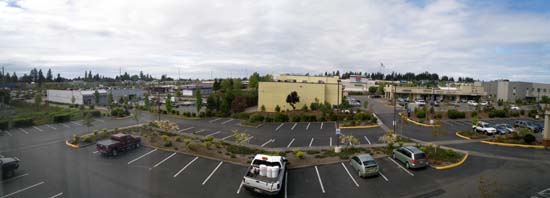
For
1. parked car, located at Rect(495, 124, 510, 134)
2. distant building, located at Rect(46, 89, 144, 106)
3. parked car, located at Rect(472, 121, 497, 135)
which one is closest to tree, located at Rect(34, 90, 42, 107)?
distant building, located at Rect(46, 89, 144, 106)

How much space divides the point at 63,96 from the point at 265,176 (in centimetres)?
950

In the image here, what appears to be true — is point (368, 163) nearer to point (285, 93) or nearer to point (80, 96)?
point (80, 96)

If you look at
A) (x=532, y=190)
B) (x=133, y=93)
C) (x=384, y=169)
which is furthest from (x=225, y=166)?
(x=133, y=93)

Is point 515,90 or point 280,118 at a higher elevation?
point 515,90

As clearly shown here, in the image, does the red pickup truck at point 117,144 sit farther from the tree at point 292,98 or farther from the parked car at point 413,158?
the tree at point 292,98

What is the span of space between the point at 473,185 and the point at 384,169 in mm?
2574

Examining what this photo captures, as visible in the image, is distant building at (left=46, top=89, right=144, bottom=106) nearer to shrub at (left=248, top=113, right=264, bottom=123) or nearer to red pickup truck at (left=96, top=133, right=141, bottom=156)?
red pickup truck at (left=96, top=133, right=141, bottom=156)

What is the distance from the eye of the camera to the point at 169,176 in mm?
8391

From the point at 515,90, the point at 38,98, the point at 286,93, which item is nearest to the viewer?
the point at 38,98

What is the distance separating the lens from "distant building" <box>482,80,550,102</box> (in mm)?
43938

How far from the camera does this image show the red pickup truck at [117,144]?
9.20m

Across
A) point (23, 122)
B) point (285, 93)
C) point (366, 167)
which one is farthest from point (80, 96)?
point (285, 93)

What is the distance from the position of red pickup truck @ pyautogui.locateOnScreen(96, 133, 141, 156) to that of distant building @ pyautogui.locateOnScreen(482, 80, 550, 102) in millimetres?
49203

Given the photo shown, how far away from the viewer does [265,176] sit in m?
7.93
